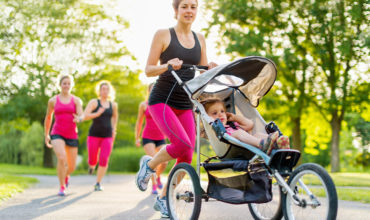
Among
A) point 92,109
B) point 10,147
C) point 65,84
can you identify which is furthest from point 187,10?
point 10,147

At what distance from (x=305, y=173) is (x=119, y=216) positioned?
2.82 meters

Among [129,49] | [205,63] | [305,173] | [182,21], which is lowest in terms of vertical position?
[305,173]

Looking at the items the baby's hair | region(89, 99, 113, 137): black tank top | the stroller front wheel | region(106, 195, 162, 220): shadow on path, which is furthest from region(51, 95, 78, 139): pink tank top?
the stroller front wheel

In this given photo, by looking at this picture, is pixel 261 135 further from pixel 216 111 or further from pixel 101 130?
pixel 101 130

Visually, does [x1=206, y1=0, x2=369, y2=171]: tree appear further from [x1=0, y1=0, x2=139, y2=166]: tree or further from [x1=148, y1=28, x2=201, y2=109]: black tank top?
[x1=148, y1=28, x2=201, y2=109]: black tank top

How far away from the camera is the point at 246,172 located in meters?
4.26

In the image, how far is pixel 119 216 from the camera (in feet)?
19.3

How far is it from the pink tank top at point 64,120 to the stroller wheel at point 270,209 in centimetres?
439

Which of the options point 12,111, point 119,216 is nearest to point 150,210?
point 119,216

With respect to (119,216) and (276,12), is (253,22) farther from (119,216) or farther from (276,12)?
(119,216)

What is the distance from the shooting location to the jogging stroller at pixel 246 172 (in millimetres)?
3744

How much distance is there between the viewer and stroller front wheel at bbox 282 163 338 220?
3.49m

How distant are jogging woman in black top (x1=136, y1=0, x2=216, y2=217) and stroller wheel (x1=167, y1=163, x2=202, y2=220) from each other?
0.28 metres

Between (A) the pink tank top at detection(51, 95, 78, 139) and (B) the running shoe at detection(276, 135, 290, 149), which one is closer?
(B) the running shoe at detection(276, 135, 290, 149)
